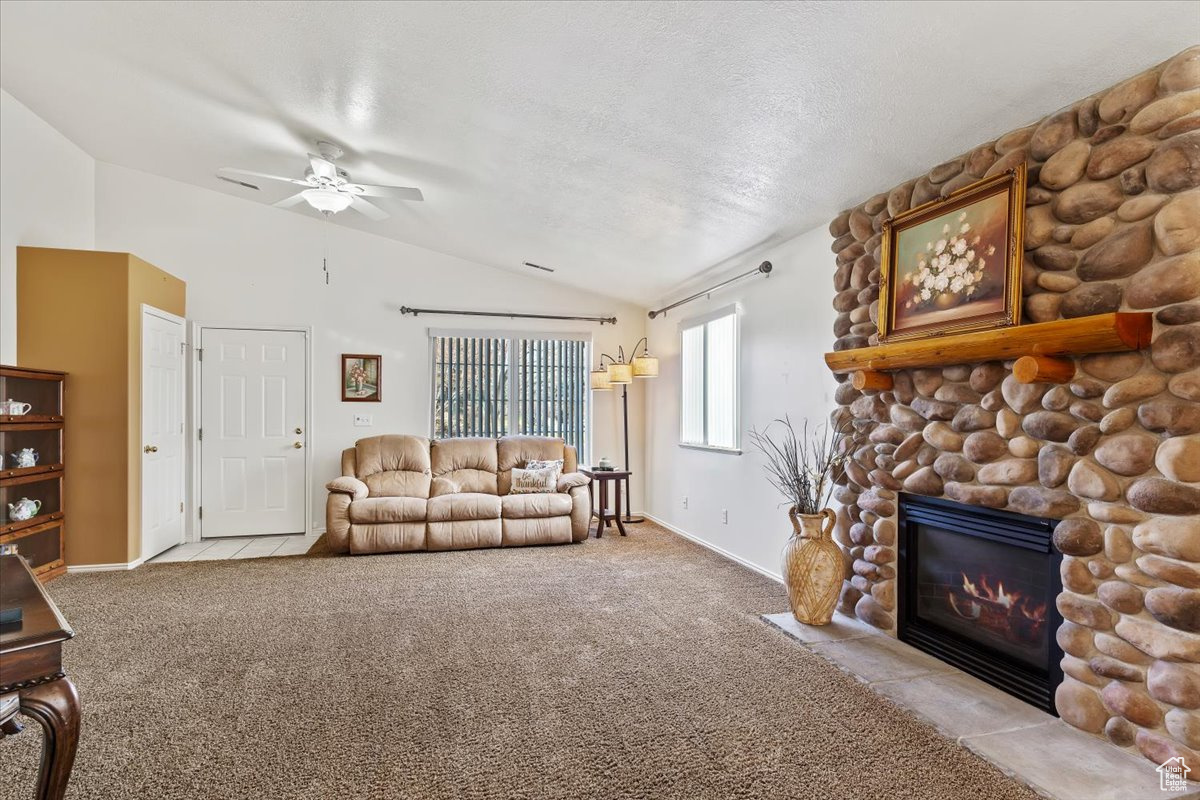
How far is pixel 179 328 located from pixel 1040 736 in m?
6.32

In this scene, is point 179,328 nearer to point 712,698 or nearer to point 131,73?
point 131,73

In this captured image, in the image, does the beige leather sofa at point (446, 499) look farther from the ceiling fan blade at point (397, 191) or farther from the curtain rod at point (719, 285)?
the ceiling fan blade at point (397, 191)

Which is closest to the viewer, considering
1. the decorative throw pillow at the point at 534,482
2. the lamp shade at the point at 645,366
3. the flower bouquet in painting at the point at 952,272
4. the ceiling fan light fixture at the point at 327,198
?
the flower bouquet in painting at the point at 952,272

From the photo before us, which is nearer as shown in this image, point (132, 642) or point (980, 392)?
point (980, 392)

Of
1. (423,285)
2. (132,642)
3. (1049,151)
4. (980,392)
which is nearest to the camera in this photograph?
(1049,151)

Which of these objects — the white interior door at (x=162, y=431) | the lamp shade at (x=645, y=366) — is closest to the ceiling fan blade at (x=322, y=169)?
the white interior door at (x=162, y=431)

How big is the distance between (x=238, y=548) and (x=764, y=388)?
4585 millimetres

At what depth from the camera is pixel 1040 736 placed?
2.08 meters

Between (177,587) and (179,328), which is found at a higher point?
(179,328)

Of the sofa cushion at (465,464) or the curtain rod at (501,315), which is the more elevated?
the curtain rod at (501,315)

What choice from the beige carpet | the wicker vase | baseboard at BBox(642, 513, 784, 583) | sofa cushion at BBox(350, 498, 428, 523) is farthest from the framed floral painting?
sofa cushion at BBox(350, 498, 428, 523)

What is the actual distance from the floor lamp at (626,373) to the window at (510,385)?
11.9 inches

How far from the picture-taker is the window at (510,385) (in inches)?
241

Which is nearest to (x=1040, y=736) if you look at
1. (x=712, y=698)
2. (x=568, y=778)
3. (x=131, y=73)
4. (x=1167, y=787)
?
(x=1167, y=787)
